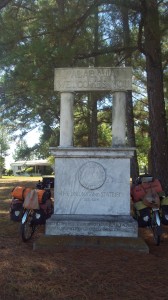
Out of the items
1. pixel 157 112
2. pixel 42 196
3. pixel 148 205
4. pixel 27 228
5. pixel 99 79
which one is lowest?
pixel 27 228

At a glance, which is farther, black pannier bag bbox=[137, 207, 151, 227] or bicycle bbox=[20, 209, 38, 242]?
black pannier bag bbox=[137, 207, 151, 227]

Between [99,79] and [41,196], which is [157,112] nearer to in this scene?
[99,79]

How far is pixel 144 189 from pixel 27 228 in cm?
213

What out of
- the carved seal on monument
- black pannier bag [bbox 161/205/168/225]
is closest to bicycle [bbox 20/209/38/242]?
the carved seal on monument

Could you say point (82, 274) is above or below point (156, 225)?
below

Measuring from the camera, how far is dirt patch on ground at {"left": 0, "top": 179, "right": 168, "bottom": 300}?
4395mm

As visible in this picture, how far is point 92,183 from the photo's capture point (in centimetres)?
686

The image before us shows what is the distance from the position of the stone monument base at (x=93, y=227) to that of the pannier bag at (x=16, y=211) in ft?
1.80

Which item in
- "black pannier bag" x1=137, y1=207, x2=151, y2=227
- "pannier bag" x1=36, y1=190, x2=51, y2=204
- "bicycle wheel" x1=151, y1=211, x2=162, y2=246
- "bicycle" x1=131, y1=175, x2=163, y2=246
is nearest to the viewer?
"bicycle wheel" x1=151, y1=211, x2=162, y2=246

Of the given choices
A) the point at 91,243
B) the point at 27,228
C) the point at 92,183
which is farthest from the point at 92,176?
the point at 27,228

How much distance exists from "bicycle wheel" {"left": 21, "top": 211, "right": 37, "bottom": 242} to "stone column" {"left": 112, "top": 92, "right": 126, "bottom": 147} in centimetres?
187

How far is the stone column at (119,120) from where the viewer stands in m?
7.02

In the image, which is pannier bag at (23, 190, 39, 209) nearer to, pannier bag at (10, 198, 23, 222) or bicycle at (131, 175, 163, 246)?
pannier bag at (10, 198, 23, 222)

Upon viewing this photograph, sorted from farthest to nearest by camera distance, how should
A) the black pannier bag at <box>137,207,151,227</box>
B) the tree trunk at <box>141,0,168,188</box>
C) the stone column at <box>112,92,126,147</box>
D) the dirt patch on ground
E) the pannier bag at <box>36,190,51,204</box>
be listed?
the tree trunk at <box>141,0,168,188</box> < the stone column at <box>112,92,126,147</box> < the pannier bag at <box>36,190,51,204</box> < the black pannier bag at <box>137,207,151,227</box> < the dirt patch on ground
